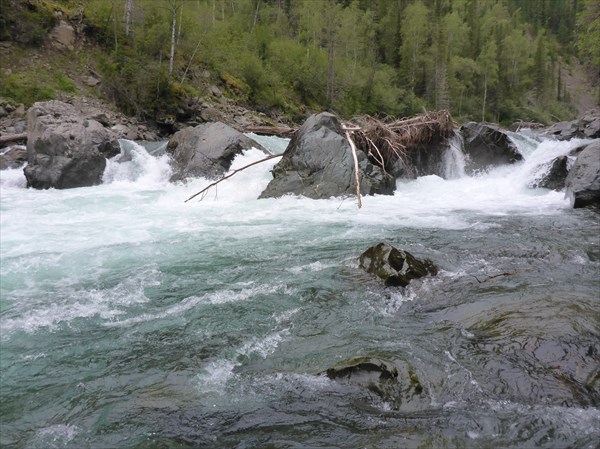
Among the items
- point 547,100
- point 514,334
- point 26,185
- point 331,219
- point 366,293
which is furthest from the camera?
point 547,100

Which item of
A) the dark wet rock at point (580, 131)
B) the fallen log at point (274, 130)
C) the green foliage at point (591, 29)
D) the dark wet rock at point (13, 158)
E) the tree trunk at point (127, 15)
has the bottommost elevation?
the dark wet rock at point (580, 131)

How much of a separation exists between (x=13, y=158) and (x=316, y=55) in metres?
36.3

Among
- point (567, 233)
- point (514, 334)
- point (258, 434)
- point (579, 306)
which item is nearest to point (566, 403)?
point (514, 334)

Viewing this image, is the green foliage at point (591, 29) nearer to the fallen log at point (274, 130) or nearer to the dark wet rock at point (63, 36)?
the fallen log at point (274, 130)

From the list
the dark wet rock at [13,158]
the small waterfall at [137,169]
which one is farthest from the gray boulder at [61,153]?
the dark wet rock at [13,158]

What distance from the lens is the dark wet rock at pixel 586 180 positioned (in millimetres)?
10859

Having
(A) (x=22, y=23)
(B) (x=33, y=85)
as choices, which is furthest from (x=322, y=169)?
(A) (x=22, y=23)

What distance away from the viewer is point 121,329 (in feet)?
16.4

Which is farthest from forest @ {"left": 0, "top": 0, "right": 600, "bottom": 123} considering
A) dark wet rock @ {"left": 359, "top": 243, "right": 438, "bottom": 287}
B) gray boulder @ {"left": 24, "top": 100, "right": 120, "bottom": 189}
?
gray boulder @ {"left": 24, "top": 100, "right": 120, "bottom": 189}

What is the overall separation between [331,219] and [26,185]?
10.3 metres

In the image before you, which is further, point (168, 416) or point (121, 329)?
point (121, 329)

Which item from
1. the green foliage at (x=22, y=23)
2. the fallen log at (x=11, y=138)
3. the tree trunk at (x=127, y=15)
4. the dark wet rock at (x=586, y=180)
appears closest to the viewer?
the dark wet rock at (x=586, y=180)

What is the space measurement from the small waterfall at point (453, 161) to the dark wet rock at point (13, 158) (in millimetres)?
14669

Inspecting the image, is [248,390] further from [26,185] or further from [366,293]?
[26,185]
